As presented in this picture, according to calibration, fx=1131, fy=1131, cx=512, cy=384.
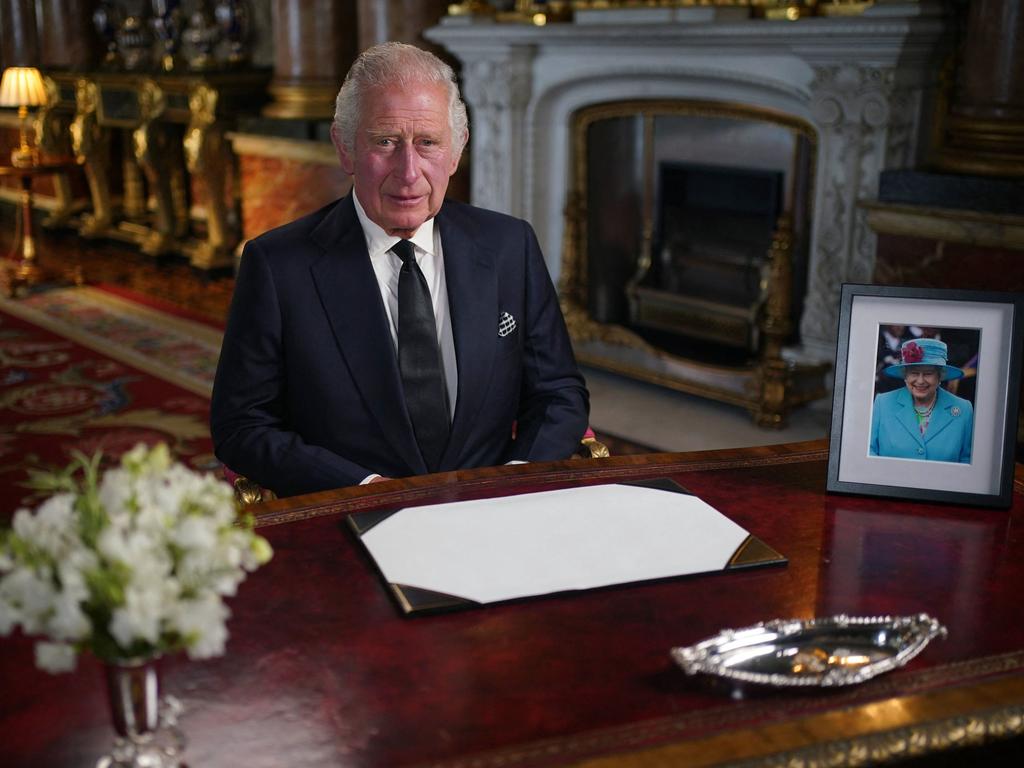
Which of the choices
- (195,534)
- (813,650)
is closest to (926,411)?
(813,650)

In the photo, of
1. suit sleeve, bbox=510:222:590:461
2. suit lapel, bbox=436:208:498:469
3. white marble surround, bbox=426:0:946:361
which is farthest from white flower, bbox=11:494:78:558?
white marble surround, bbox=426:0:946:361

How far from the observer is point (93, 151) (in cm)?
926

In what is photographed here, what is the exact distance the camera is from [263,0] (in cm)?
861

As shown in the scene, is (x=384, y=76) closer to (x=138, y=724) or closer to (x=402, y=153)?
(x=402, y=153)

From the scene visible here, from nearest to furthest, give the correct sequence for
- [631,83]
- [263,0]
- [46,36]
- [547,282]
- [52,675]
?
[52,675]
[547,282]
[631,83]
[263,0]
[46,36]

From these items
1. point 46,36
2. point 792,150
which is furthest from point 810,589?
point 46,36

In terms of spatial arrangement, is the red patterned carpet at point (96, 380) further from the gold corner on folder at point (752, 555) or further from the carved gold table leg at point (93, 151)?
the gold corner on folder at point (752, 555)

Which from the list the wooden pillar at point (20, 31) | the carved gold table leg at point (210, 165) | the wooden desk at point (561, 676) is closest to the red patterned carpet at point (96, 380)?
the carved gold table leg at point (210, 165)

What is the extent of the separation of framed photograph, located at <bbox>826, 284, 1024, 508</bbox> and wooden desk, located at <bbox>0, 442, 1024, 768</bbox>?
0.11m

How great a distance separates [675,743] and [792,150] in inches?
163

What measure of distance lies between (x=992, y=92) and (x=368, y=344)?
2.72 m

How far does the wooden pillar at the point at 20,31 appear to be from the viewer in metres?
10.2

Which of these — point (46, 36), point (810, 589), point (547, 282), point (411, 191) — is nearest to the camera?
point (810, 589)

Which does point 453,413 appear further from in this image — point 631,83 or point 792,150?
point 631,83
